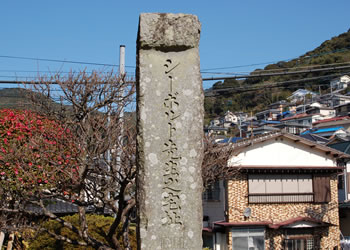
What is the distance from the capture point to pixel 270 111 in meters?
74.8

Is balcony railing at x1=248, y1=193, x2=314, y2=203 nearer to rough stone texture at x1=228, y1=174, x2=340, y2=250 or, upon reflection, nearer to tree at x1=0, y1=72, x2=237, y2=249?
rough stone texture at x1=228, y1=174, x2=340, y2=250

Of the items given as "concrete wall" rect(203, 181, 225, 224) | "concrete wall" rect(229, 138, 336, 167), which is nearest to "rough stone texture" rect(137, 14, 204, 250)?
"concrete wall" rect(229, 138, 336, 167)

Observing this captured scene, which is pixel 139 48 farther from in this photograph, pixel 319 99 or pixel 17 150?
pixel 319 99

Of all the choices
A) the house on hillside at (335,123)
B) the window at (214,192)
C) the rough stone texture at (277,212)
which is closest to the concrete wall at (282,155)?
the rough stone texture at (277,212)

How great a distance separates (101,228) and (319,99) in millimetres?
66512

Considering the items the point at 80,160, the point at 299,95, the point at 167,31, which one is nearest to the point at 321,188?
the point at 80,160

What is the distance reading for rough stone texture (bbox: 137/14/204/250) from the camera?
5.58 metres

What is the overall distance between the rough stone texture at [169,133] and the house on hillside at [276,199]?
16.2 m

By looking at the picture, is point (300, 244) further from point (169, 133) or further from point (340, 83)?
point (340, 83)

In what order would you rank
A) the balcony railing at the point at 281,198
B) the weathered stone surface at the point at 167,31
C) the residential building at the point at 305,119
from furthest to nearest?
the residential building at the point at 305,119
the balcony railing at the point at 281,198
the weathered stone surface at the point at 167,31

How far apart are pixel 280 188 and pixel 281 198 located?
0.55 metres

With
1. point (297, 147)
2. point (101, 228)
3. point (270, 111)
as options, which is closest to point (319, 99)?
point (270, 111)

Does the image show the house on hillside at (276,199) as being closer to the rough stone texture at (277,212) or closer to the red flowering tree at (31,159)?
the rough stone texture at (277,212)

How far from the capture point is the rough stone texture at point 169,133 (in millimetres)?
5582
